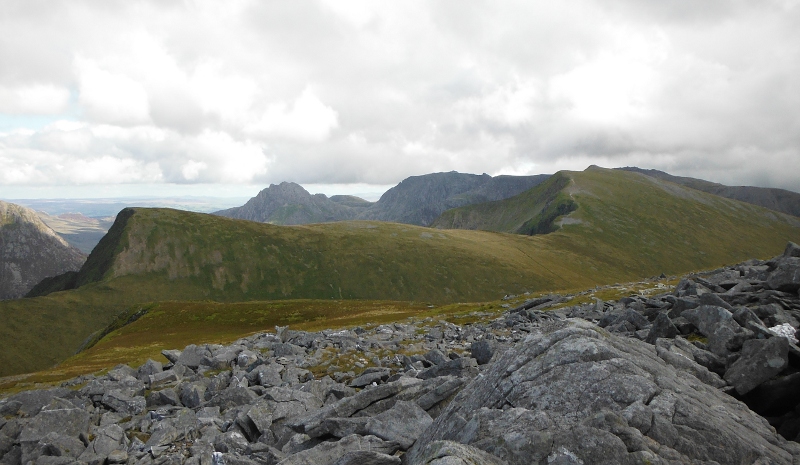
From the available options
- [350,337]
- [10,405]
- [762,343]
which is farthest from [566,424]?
[350,337]

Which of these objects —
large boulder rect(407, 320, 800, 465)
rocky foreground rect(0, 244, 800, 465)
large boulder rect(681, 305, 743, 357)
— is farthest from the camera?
large boulder rect(681, 305, 743, 357)

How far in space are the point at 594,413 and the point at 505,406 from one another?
231cm

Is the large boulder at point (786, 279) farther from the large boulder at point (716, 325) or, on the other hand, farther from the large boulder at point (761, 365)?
the large boulder at point (761, 365)

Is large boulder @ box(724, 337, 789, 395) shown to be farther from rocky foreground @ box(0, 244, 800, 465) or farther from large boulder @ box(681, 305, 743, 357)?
large boulder @ box(681, 305, 743, 357)

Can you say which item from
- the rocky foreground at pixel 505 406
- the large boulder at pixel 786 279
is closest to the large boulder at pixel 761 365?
the rocky foreground at pixel 505 406

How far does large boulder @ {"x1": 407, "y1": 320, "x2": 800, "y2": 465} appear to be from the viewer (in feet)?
30.2

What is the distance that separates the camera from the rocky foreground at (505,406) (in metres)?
9.60

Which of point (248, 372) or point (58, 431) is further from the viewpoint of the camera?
point (248, 372)

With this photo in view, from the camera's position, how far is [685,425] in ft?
32.6

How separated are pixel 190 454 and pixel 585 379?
637 inches

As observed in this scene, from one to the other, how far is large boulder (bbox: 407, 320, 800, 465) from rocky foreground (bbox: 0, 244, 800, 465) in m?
0.04

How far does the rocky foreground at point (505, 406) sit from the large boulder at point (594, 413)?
38mm

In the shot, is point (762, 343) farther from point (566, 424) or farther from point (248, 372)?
point (248, 372)

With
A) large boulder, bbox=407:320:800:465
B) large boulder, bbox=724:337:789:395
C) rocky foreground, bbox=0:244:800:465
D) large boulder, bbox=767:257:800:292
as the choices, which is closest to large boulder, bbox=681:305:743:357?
rocky foreground, bbox=0:244:800:465
